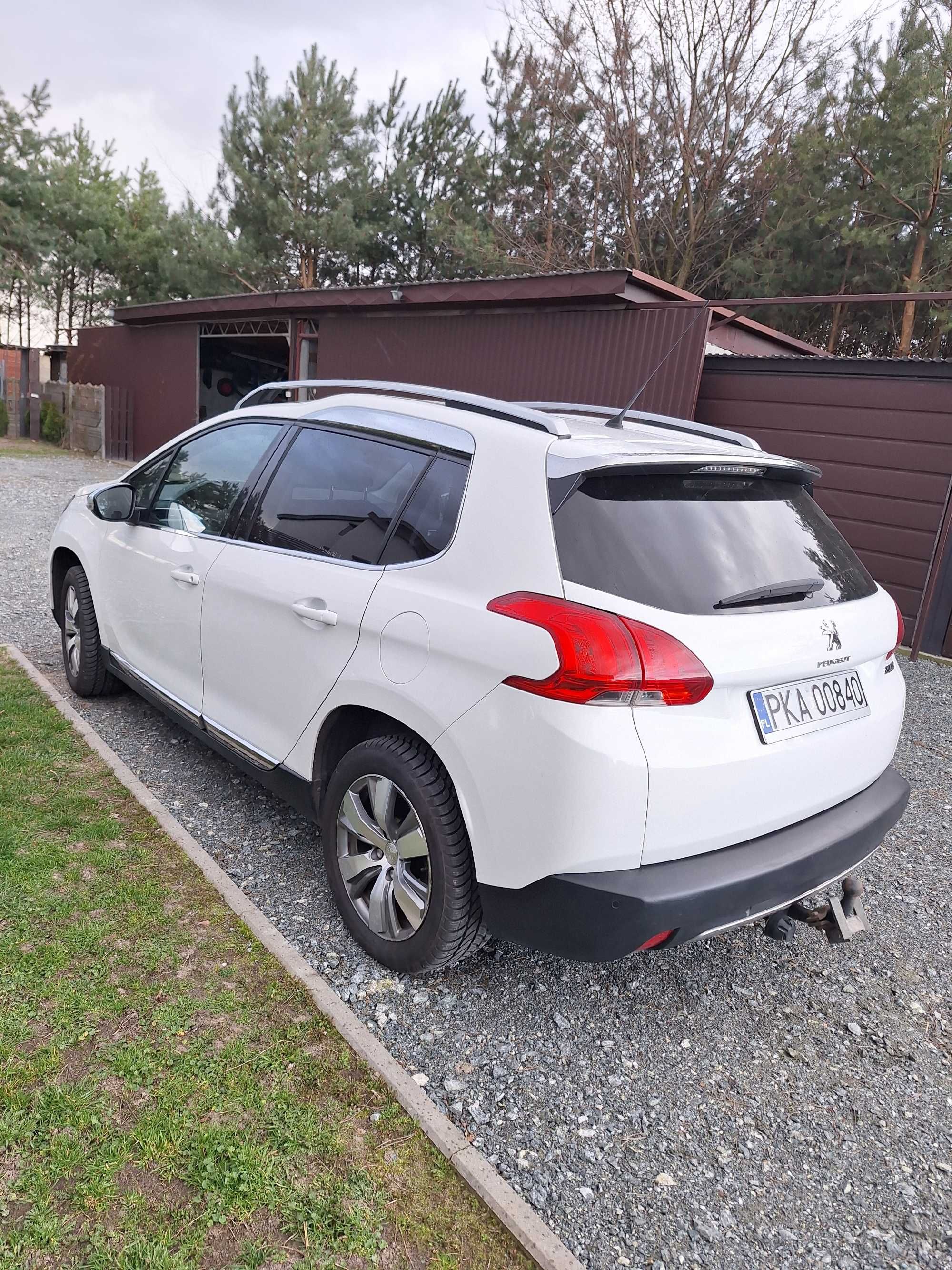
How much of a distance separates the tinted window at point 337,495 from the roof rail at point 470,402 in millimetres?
231

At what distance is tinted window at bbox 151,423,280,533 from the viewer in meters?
3.45

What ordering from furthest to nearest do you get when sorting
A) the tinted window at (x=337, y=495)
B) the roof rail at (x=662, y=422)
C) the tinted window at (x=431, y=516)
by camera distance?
1. the roof rail at (x=662, y=422)
2. the tinted window at (x=337, y=495)
3. the tinted window at (x=431, y=516)

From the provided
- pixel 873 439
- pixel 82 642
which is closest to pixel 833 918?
pixel 82 642

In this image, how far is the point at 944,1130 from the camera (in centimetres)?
230

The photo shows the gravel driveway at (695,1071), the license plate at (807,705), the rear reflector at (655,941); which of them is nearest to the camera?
the gravel driveway at (695,1071)

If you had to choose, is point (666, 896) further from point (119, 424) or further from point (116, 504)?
point (119, 424)

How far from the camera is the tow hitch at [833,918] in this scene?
2.62 m

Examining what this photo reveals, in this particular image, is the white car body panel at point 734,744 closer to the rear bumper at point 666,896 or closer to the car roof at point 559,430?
the rear bumper at point 666,896

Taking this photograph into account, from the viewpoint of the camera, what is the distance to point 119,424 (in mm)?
20594

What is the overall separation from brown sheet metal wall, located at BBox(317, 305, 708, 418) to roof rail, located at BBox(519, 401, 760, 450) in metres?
5.91

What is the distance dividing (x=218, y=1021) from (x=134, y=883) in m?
0.79

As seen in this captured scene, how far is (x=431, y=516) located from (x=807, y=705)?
1195 mm

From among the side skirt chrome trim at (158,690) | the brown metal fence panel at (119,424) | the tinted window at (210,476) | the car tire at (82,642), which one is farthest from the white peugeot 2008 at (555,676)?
the brown metal fence panel at (119,424)

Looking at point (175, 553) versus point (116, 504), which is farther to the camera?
point (116, 504)
